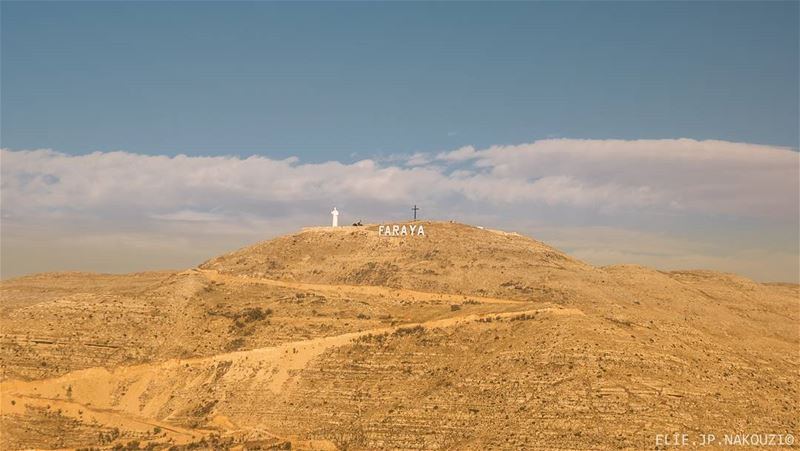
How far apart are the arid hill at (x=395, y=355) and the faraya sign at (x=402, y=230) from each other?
125 centimetres

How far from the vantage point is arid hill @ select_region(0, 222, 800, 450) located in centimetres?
4706

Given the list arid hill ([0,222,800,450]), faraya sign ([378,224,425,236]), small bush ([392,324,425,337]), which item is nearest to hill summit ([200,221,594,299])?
arid hill ([0,222,800,450])

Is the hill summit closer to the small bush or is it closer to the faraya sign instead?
the faraya sign

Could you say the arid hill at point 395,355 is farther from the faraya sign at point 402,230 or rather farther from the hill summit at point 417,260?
the faraya sign at point 402,230

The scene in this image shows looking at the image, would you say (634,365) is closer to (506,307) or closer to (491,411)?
(491,411)

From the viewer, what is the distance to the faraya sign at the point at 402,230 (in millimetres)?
86188

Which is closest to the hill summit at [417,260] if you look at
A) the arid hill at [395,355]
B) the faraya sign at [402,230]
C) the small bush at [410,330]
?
the arid hill at [395,355]

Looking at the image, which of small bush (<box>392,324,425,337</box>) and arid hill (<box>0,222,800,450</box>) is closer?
arid hill (<box>0,222,800,450</box>)

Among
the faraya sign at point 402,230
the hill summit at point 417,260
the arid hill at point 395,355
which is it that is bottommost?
the arid hill at point 395,355

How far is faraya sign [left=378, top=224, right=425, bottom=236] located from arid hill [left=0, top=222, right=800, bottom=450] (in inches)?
49.1

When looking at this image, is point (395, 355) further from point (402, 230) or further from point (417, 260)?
point (402, 230)

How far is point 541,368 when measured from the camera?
49094mm

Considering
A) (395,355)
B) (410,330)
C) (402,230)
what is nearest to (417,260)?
(402,230)

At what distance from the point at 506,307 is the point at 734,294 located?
36.1 meters
